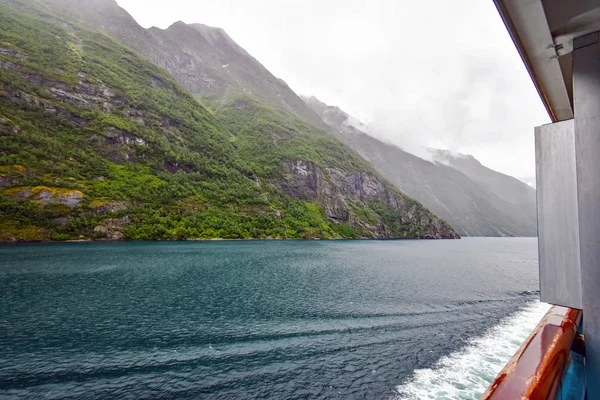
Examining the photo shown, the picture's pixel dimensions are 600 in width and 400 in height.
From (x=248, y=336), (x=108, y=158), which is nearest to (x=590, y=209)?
(x=248, y=336)

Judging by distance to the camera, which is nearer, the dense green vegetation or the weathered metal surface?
the weathered metal surface

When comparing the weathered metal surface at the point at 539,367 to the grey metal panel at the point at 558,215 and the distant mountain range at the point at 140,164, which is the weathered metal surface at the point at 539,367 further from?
the distant mountain range at the point at 140,164

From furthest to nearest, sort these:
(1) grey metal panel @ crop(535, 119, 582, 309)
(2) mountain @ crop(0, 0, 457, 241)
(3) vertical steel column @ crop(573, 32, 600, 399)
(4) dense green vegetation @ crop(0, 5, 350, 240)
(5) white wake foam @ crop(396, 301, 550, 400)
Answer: (2) mountain @ crop(0, 0, 457, 241), (4) dense green vegetation @ crop(0, 5, 350, 240), (5) white wake foam @ crop(396, 301, 550, 400), (1) grey metal panel @ crop(535, 119, 582, 309), (3) vertical steel column @ crop(573, 32, 600, 399)

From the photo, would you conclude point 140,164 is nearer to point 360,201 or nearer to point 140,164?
point 140,164

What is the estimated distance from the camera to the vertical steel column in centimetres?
211

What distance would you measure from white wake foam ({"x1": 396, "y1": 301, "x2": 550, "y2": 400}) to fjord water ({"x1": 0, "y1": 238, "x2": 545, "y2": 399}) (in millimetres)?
80

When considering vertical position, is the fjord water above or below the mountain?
below

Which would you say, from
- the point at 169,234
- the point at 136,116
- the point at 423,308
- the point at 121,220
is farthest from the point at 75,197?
the point at 423,308

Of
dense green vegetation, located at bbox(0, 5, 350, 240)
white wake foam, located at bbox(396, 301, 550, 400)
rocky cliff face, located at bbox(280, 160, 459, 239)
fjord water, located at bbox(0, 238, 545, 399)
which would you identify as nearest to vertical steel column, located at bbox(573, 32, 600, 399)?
fjord water, located at bbox(0, 238, 545, 399)

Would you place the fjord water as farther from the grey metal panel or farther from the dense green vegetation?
the dense green vegetation

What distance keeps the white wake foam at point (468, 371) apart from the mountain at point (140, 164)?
8173cm

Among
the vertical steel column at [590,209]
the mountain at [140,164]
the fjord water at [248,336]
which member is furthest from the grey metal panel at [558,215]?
the mountain at [140,164]

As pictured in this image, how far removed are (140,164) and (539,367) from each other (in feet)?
405

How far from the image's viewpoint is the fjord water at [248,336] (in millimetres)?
11844
